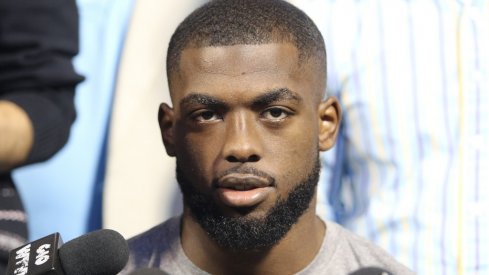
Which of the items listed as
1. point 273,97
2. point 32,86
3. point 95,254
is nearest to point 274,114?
point 273,97

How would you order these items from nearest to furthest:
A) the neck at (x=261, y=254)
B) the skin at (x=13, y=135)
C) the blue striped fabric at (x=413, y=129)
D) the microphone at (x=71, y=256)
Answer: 1. the microphone at (x=71, y=256)
2. the neck at (x=261, y=254)
3. the skin at (x=13, y=135)
4. the blue striped fabric at (x=413, y=129)

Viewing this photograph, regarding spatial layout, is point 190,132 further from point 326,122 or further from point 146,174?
point 146,174

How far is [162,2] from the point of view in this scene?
2.53 meters

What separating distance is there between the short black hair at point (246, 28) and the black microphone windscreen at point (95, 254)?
0.48m

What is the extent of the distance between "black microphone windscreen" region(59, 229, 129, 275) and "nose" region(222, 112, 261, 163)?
32cm

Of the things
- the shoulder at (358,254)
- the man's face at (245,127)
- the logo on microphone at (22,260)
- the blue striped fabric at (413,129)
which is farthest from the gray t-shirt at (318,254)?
the logo on microphone at (22,260)

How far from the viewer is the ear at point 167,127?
165 centimetres

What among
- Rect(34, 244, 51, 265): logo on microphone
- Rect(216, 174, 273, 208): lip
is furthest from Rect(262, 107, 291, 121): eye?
Rect(34, 244, 51, 265): logo on microphone

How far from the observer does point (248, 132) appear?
1489 mm

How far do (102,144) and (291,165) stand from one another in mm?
1146

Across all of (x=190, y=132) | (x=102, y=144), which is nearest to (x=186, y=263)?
(x=190, y=132)

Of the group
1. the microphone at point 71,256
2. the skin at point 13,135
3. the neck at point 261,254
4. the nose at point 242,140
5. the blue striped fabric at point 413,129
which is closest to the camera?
the microphone at point 71,256

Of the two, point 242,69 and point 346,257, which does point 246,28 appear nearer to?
point 242,69

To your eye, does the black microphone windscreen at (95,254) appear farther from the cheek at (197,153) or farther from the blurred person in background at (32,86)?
the blurred person in background at (32,86)
